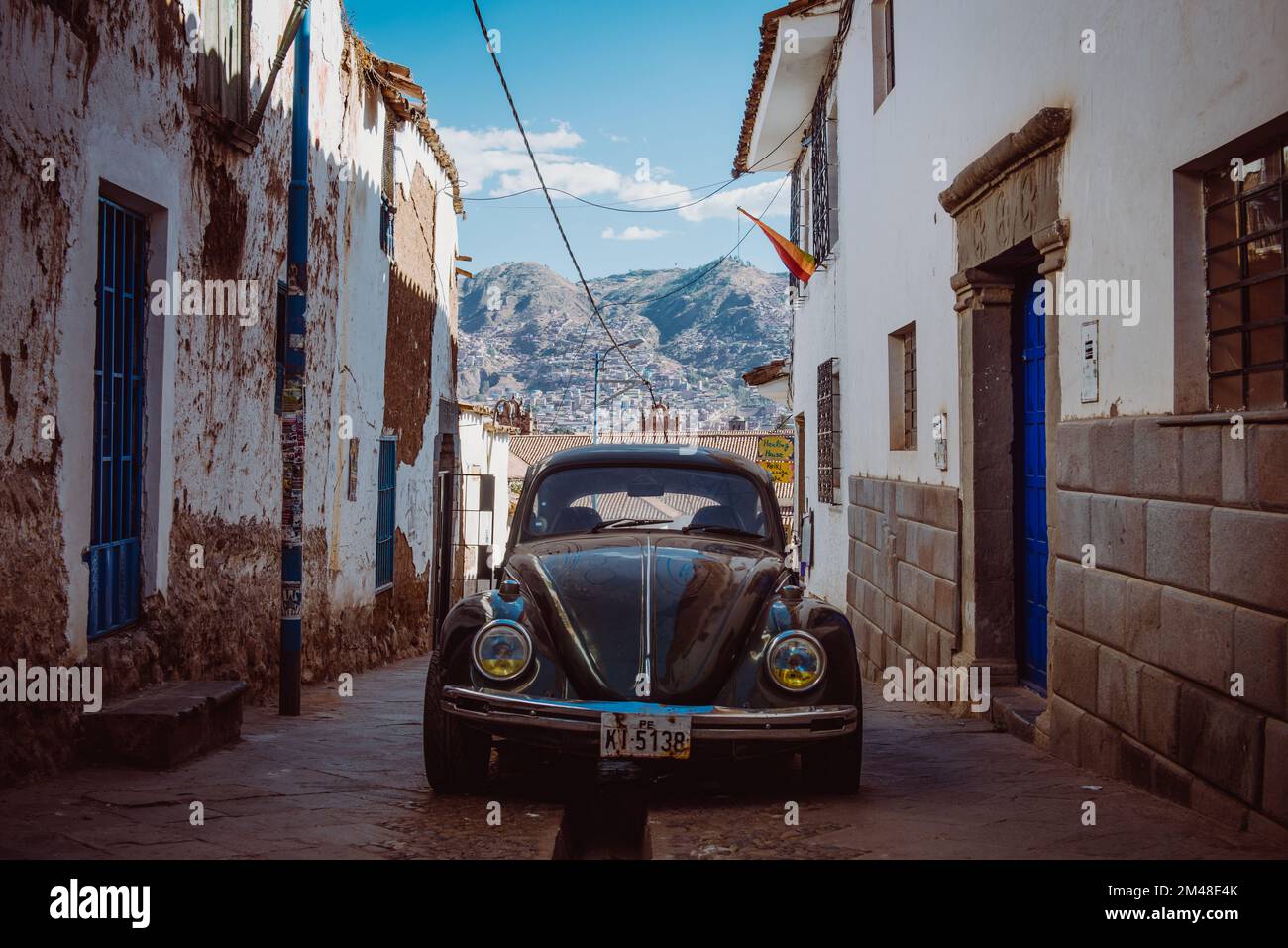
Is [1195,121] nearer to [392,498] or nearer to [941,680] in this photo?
[941,680]

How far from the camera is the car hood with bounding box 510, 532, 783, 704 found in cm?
447

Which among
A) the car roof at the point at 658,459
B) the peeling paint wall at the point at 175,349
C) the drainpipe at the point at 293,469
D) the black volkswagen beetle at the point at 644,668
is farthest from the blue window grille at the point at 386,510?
the black volkswagen beetle at the point at 644,668

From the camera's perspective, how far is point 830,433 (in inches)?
509

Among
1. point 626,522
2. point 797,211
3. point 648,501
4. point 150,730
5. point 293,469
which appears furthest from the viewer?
point 797,211

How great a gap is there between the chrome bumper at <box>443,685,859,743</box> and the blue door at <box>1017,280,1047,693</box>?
287 cm

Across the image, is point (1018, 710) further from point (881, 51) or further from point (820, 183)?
point (820, 183)

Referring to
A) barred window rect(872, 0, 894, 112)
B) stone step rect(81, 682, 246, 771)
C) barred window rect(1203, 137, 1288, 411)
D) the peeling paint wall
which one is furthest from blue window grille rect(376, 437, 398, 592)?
barred window rect(1203, 137, 1288, 411)

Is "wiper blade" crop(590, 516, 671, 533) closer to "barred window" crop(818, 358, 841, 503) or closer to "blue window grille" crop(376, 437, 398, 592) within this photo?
"barred window" crop(818, 358, 841, 503)

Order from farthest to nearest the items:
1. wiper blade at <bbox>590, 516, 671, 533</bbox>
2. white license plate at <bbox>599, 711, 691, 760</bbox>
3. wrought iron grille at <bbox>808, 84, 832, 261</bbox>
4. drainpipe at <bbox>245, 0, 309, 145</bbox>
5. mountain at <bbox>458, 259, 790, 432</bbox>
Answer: mountain at <bbox>458, 259, 790, 432</bbox> < wrought iron grille at <bbox>808, 84, 832, 261</bbox> < drainpipe at <bbox>245, 0, 309, 145</bbox> < wiper blade at <bbox>590, 516, 671, 533</bbox> < white license plate at <bbox>599, 711, 691, 760</bbox>

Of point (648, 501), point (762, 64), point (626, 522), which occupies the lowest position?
point (626, 522)

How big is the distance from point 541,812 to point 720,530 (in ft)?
6.42

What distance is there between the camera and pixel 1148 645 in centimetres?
475

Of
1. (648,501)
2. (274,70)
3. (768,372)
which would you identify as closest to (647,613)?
(648,501)
